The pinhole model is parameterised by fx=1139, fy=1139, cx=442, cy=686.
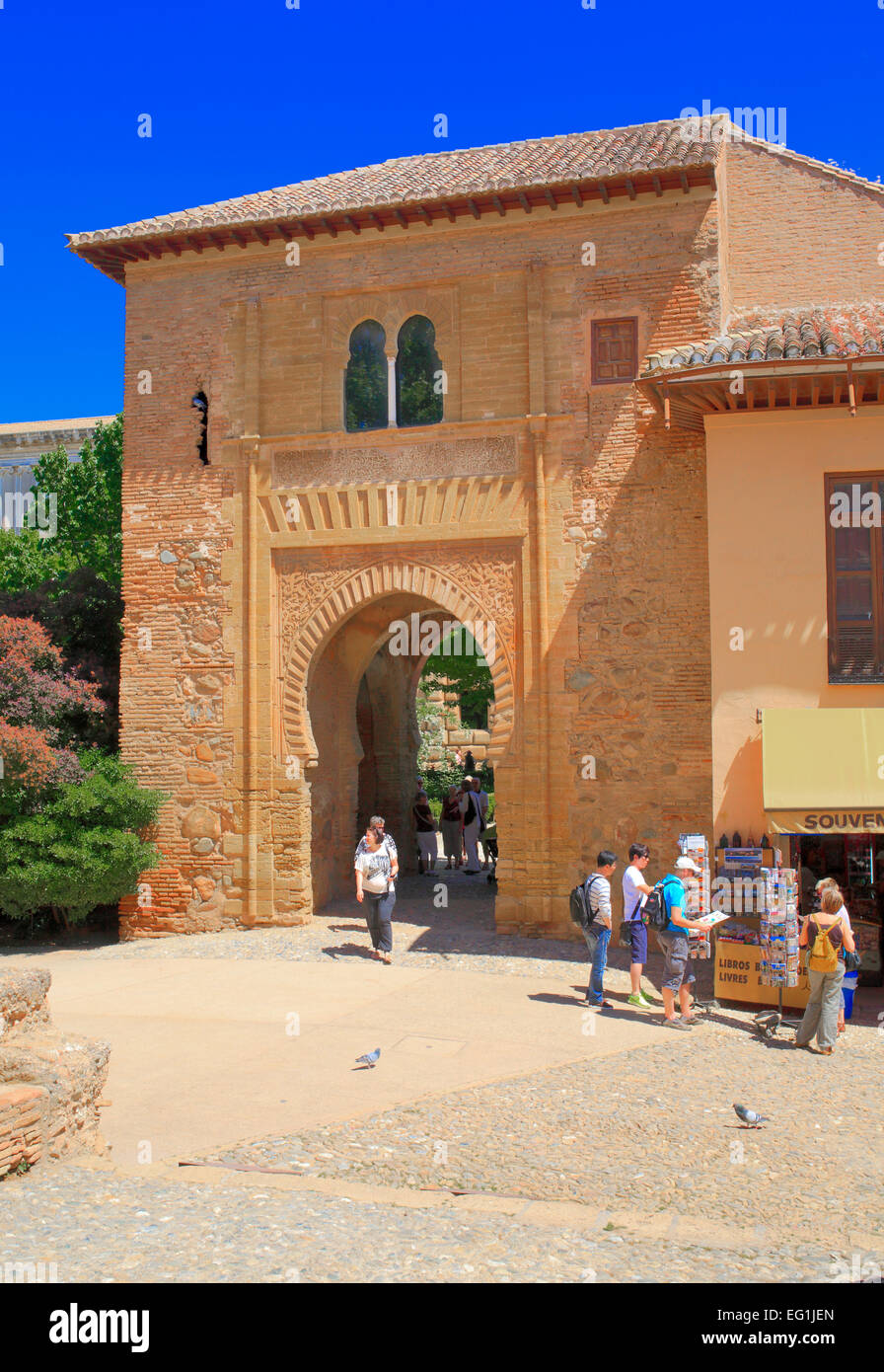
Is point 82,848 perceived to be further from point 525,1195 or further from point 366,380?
point 525,1195

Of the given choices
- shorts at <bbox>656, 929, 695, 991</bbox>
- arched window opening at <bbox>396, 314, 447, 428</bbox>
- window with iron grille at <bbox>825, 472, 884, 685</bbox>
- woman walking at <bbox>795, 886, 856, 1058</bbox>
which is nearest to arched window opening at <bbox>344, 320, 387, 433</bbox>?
arched window opening at <bbox>396, 314, 447, 428</bbox>

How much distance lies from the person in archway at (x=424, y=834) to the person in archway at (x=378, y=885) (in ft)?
21.9

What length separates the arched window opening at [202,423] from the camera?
15039 mm

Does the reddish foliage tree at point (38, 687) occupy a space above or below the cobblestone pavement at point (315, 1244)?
above

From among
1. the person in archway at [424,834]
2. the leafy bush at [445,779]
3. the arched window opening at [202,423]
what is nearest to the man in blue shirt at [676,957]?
the arched window opening at [202,423]

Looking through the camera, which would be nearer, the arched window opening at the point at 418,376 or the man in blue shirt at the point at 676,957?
the man in blue shirt at the point at 676,957

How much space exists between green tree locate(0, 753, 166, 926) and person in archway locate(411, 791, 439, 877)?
19.6ft

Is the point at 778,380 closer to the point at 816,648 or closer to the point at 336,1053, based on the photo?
the point at 816,648

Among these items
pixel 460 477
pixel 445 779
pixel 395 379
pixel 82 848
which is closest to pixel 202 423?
pixel 395 379

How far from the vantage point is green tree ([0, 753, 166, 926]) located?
1380 cm

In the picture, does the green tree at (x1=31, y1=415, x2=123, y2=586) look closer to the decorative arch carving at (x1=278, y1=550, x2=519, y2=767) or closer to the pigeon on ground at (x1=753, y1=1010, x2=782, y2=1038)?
the decorative arch carving at (x1=278, y1=550, x2=519, y2=767)

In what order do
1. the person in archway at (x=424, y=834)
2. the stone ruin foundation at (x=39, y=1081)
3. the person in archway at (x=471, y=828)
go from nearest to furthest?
the stone ruin foundation at (x=39, y=1081) → the person in archway at (x=424, y=834) → the person in archway at (x=471, y=828)

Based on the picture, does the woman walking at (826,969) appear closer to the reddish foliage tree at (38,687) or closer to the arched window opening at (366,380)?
the arched window opening at (366,380)
